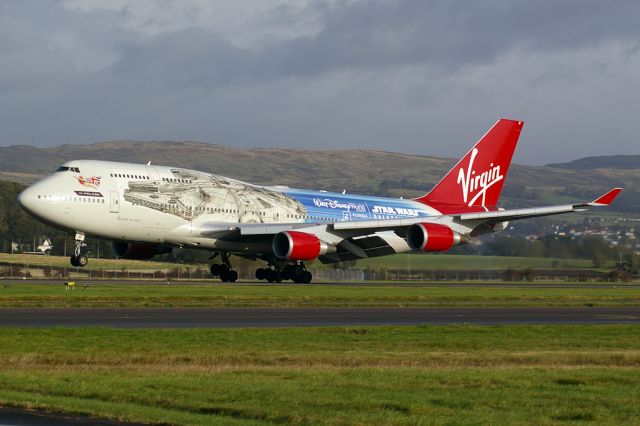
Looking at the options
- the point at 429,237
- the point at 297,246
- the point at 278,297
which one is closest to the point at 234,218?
the point at 297,246

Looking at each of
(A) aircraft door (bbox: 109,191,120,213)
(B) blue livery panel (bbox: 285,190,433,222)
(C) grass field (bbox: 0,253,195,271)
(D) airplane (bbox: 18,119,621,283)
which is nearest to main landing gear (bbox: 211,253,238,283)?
(D) airplane (bbox: 18,119,621,283)

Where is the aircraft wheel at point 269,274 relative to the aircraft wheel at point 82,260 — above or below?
below

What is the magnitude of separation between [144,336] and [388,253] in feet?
124

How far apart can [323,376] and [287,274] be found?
40.6 metres

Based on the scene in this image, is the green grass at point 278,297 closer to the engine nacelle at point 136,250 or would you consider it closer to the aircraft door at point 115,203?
the aircraft door at point 115,203

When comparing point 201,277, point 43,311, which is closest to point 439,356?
point 43,311

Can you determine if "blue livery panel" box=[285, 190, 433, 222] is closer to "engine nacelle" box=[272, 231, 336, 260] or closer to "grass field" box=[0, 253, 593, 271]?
"engine nacelle" box=[272, 231, 336, 260]

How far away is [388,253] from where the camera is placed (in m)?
62.5

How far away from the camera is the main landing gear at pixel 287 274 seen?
5888cm

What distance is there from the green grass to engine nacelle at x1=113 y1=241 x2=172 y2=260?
8.86 metres

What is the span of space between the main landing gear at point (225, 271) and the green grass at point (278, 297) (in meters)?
8.38

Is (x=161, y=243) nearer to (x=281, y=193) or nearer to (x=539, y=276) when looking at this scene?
(x=281, y=193)

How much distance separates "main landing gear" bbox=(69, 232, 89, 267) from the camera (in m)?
51.5

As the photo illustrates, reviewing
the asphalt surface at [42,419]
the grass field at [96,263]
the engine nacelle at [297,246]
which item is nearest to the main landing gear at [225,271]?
the engine nacelle at [297,246]
